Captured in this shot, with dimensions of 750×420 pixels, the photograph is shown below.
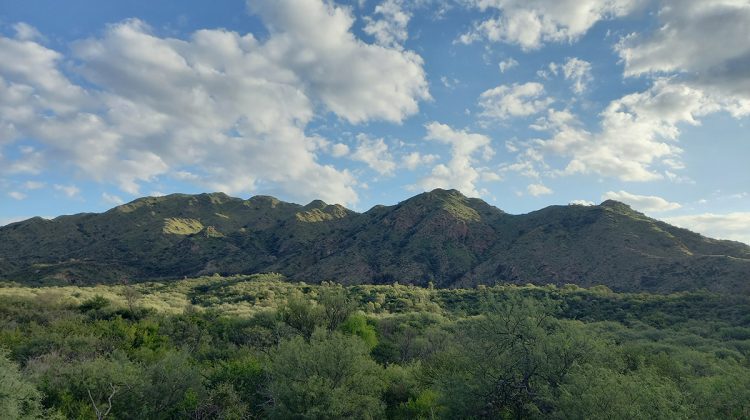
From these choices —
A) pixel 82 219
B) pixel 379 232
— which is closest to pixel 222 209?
pixel 82 219

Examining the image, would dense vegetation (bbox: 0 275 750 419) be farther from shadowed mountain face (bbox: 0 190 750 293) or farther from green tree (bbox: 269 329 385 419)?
shadowed mountain face (bbox: 0 190 750 293)

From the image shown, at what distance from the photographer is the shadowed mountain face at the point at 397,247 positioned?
97.2 meters

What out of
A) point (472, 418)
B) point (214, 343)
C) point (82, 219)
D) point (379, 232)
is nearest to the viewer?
point (472, 418)

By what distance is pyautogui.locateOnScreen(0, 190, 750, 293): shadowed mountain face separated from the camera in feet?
319

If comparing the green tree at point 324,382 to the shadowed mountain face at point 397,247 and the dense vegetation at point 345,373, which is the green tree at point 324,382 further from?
the shadowed mountain face at point 397,247

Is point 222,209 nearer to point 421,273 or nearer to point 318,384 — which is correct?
point 421,273

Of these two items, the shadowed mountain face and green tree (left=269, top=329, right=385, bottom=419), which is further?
the shadowed mountain face

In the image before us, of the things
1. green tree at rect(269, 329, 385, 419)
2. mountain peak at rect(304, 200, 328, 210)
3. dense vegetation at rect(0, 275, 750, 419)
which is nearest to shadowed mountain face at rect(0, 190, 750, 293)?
mountain peak at rect(304, 200, 328, 210)

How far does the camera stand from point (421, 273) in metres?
117

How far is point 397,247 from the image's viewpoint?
131 metres

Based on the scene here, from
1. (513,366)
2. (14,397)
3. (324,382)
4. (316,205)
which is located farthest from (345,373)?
(316,205)

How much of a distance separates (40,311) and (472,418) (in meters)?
44.2

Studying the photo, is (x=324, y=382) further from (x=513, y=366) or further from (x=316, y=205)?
(x=316, y=205)

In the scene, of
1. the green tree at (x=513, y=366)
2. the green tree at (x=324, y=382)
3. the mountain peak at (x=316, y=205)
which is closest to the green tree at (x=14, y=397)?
the green tree at (x=324, y=382)
